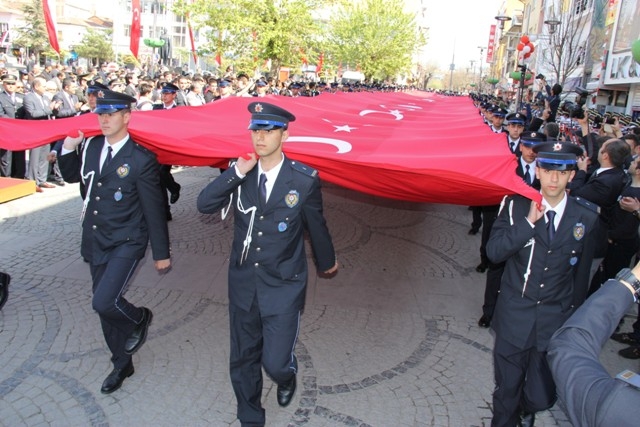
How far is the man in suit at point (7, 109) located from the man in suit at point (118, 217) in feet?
19.7

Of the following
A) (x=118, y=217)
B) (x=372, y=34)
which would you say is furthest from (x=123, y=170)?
(x=372, y=34)

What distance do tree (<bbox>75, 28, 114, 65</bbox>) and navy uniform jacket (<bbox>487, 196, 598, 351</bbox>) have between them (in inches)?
2445

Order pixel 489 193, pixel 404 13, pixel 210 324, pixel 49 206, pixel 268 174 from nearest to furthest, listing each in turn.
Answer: pixel 268 174, pixel 489 193, pixel 210 324, pixel 49 206, pixel 404 13

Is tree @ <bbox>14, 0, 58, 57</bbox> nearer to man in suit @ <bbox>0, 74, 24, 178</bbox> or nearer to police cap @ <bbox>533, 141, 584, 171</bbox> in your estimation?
man in suit @ <bbox>0, 74, 24, 178</bbox>

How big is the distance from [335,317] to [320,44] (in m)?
15.3

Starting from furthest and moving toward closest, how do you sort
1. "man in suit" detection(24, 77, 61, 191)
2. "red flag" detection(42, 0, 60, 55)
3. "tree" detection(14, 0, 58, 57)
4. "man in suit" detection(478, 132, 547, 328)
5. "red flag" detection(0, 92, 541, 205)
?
Answer: 1. "tree" detection(14, 0, 58, 57)
2. "red flag" detection(42, 0, 60, 55)
3. "man in suit" detection(24, 77, 61, 191)
4. "man in suit" detection(478, 132, 547, 328)
5. "red flag" detection(0, 92, 541, 205)

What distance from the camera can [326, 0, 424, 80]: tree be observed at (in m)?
29.3

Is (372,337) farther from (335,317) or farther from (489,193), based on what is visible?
(489,193)

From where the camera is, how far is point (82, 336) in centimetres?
429

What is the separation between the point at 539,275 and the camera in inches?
118

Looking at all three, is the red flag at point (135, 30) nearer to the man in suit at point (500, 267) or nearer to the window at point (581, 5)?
the window at point (581, 5)

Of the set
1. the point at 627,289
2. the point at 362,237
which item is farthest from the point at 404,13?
the point at 627,289

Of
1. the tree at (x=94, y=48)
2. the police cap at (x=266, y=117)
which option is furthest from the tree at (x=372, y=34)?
the tree at (x=94, y=48)

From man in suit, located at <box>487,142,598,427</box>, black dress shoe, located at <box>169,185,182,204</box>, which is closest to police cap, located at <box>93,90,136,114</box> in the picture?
man in suit, located at <box>487,142,598,427</box>
